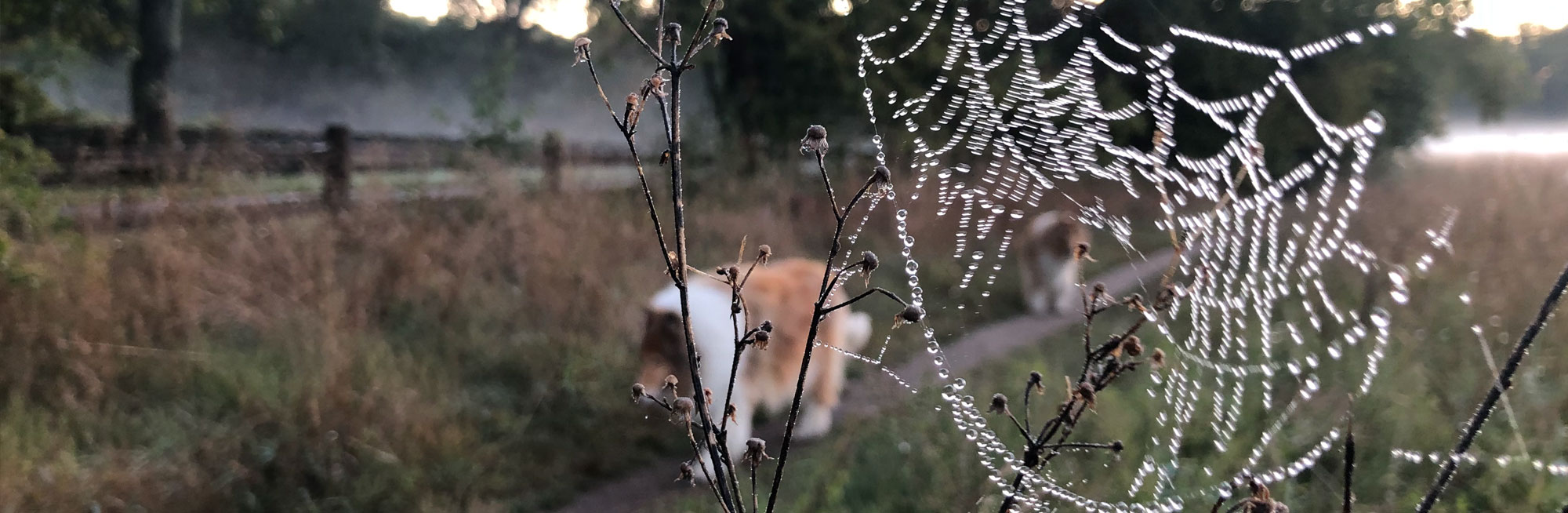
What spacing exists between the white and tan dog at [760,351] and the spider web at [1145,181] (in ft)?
2.62

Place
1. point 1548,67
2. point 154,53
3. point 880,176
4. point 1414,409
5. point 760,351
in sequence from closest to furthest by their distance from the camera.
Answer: point 880,176 → point 1548,67 → point 1414,409 → point 760,351 → point 154,53

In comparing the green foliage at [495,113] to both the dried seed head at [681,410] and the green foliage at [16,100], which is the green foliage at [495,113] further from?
the dried seed head at [681,410]

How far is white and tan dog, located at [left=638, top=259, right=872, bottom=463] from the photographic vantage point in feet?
9.66

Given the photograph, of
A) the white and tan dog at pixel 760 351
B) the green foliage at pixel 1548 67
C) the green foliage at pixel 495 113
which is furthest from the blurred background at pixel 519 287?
the green foliage at pixel 495 113

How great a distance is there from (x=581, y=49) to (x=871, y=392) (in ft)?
11.2

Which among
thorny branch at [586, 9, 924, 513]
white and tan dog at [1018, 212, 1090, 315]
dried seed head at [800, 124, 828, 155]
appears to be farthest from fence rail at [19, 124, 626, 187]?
dried seed head at [800, 124, 828, 155]

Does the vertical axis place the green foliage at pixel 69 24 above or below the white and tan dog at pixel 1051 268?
above

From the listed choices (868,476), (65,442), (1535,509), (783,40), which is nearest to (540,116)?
(783,40)

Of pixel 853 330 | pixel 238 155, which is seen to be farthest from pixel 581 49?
pixel 238 155

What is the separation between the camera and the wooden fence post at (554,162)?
23.1 feet

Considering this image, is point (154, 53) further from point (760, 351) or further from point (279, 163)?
point (760, 351)

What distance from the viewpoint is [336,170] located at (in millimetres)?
6812

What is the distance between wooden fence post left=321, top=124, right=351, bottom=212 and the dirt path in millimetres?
3876

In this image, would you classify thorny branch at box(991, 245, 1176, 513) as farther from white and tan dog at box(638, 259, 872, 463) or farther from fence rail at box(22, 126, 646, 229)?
fence rail at box(22, 126, 646, 229)
